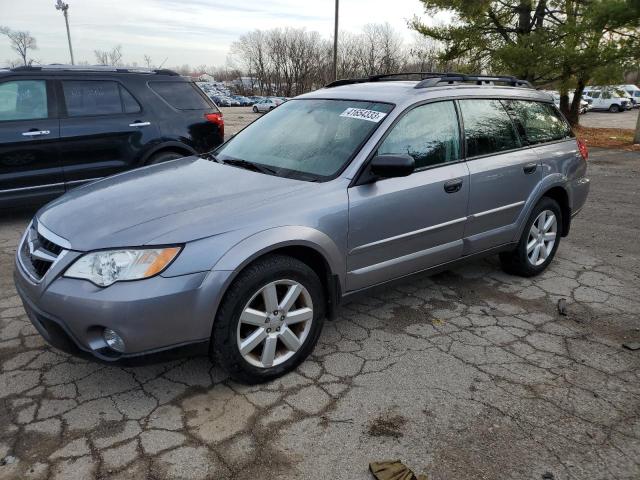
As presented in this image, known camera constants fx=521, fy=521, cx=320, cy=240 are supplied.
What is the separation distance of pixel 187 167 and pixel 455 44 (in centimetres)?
1697

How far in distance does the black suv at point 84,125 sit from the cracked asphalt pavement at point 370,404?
2.07m

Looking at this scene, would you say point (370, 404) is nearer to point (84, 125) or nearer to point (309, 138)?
point (309, 138)

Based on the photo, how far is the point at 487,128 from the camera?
13.4 ft

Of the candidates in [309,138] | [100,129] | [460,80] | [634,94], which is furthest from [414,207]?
[634,94]

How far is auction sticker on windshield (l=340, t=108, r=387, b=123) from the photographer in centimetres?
346

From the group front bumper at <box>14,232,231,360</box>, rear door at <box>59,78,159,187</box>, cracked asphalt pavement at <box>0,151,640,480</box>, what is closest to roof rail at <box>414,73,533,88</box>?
cracked asphalt pavement at <box>0,151,640,480</box>

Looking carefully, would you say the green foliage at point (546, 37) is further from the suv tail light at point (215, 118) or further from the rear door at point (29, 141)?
the rear door at point (29, 141)

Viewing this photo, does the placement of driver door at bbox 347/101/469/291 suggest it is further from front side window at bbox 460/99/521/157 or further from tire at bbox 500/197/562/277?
tire at bbox 500/197/562/277

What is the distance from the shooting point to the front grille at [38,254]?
8.97 ft

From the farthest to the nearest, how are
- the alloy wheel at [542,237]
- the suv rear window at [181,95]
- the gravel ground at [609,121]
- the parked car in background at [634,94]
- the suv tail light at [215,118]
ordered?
the parked car in background at [634,94], the gravel ground at [609,121], the suv tail light at [215,118], the suv rear window at [181,95], the alloy wheel at [542,237]

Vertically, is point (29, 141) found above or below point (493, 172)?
above

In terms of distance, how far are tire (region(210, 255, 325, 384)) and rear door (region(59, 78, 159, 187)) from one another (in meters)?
4.04

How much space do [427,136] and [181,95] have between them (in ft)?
13.8

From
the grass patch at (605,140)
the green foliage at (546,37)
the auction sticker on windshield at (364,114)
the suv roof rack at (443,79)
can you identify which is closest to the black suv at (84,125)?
the suv roof rack at (443,79)
